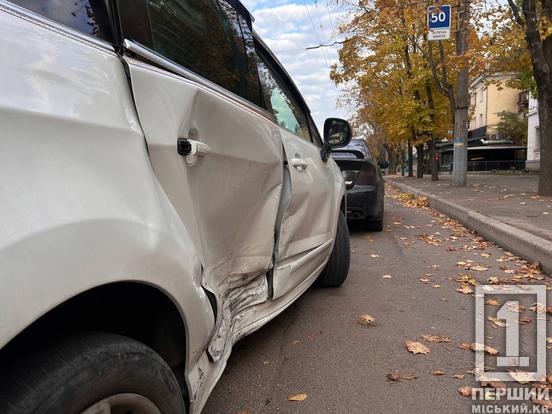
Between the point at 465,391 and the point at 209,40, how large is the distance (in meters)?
2.24

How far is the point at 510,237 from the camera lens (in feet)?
20.9

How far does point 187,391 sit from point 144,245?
0.65 m

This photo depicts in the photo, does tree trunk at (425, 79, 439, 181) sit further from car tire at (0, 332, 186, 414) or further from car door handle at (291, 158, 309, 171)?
car tire at (0, 332, 186, 414)

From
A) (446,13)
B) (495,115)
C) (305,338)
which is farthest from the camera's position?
(495,115)

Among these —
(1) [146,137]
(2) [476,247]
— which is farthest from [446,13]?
(1) [146,137]

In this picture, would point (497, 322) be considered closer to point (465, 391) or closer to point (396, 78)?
point (465, 391)

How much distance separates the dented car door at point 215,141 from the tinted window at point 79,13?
104mm

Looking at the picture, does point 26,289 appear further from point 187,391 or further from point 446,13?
point 446,13

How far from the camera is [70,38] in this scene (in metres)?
1.43

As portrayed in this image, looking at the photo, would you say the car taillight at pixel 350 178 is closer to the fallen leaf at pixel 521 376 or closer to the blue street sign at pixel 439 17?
the fallen leaf at pixel 521 376

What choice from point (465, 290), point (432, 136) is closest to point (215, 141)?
point (465, 290)

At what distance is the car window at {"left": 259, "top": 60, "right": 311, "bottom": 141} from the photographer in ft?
10.5

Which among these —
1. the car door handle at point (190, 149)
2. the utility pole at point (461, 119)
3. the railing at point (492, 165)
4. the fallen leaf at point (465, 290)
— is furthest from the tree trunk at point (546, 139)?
the railing at point (492, 165)

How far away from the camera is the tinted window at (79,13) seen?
143 centimetres
